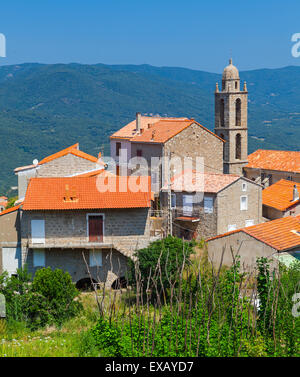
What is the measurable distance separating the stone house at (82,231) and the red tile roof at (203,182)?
4.68 m

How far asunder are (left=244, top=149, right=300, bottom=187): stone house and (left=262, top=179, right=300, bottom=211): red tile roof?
7.23 meters

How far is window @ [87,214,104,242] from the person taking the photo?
85.1 feet

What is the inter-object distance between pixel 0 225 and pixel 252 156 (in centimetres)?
3039

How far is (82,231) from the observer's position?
26016 mm

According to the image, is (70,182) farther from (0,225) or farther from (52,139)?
(52,139)

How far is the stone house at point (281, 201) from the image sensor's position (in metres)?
32.8

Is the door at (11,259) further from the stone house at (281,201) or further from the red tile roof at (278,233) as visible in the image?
the stone house at (281,201)

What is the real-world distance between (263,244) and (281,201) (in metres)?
12.0

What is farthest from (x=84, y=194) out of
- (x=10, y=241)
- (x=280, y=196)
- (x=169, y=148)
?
(x=280, y=196)

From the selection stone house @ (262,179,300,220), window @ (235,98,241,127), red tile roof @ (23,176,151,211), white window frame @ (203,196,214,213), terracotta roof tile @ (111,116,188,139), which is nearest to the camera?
red tile roof @ (23,176,151,211)

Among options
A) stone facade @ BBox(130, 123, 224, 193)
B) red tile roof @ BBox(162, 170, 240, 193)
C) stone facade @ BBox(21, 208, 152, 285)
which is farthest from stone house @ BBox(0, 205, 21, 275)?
stone facade @ BBox(130, 123, 224, 193)

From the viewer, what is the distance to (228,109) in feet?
153

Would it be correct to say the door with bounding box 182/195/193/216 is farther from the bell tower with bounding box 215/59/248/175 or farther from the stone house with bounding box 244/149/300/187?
the bell tower with bounding box 215/59/248/175

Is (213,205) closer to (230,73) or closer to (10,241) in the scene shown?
(10,241)
